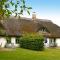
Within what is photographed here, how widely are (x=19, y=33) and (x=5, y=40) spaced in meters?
3.69

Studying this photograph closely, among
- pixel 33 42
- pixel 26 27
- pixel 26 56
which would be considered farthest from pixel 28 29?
pixel 26 56

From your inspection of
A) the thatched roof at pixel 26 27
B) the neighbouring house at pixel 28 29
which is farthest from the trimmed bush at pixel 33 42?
the thatched roof at pixel 26 27

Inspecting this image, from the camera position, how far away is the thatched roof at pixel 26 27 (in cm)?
5083

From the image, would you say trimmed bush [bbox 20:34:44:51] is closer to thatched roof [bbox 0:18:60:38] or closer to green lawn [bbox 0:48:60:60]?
thatched roof [bbox 0:18:60:38]

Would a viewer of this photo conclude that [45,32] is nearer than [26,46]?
No

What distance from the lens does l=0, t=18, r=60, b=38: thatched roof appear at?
50831 mm

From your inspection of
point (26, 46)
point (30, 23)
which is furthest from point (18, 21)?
point (26, 46)

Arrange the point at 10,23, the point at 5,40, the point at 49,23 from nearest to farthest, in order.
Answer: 1. the point at 5,40
2. the point at 10,23
3. the point at 49,23

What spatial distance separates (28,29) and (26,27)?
0.60 metres

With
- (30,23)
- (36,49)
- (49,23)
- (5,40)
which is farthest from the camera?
(49,23)

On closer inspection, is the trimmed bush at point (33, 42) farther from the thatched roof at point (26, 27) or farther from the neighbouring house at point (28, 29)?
the thatched roof at point (26, 27)

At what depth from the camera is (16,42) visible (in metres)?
50.5

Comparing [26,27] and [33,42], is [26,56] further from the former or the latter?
[26,27]

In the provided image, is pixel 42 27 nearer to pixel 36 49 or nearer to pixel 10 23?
pixel 10 23
